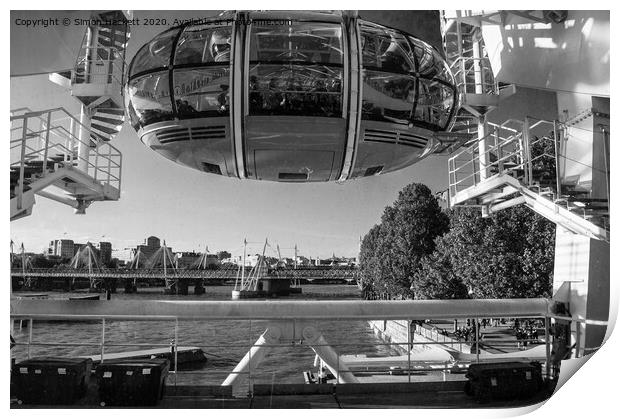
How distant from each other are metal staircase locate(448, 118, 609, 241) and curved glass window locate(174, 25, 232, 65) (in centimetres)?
309

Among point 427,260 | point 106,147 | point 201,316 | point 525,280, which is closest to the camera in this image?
point 201,316

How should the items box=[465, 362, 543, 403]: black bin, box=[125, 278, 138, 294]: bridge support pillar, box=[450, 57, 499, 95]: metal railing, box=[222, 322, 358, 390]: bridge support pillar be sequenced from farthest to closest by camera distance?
box=[125, 278, 138, 294]: bridge support pillar < box=[450, 57, 499, 95]: metal railing < box=[222, 322, 358, 390]: bridge support pillar < box=[465, 362, 543, 403]: black bin

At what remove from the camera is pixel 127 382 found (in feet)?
14.6

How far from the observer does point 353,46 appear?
3516 millimetres

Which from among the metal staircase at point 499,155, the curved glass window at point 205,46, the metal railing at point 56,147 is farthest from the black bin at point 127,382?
the metal staircase at point 499,155

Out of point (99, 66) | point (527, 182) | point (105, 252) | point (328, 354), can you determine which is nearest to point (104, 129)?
point (99, 66)

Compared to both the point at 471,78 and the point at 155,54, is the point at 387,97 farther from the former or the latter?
A: the point at 471,78

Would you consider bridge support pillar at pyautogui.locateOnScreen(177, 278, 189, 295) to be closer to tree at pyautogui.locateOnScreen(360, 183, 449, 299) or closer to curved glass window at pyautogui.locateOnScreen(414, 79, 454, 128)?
tree at pyautogui.locateOnScreen(360, 183, 449, 299)

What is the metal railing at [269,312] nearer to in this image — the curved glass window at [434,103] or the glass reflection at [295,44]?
the curved glass window at [434,103]

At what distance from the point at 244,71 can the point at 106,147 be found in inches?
115

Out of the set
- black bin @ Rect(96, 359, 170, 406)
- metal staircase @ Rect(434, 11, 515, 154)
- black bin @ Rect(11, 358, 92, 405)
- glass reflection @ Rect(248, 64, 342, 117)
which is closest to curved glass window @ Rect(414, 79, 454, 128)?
glass reflection @ Rect(248, 64, 342, 117)

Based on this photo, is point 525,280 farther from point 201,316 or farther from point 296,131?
point 296,131

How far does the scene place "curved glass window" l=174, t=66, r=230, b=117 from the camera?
3533mm

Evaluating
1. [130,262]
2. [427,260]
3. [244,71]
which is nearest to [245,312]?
A: [244,71]
